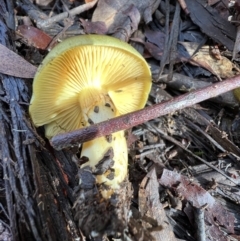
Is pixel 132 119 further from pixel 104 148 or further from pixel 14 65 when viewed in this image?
pixel 14 65

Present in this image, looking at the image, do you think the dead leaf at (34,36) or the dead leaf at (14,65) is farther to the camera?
the dead leaf at (34,36)

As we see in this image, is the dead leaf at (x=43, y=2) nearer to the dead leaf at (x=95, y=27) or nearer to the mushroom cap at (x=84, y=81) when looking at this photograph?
the dead leaf at (x=95, y=27)

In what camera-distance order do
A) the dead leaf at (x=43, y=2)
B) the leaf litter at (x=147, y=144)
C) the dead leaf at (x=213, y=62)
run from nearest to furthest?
the leaf litter at (x=147, y=144) < the dead leaf at (x=213, y=62) < the dead leaf at (x=43, y=2)

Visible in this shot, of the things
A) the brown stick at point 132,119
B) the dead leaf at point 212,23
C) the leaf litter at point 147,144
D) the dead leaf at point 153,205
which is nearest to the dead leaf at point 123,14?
the leaf litter at point 147,144

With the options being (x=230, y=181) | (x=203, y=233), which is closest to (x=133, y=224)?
(x=203, y=233)

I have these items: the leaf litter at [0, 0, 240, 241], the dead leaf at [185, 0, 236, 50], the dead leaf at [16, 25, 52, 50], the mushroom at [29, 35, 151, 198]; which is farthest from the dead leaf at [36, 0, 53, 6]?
the dead leaf at [185, 0, 236, 50]

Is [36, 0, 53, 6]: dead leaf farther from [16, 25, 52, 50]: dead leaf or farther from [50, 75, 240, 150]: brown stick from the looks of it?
[50, 75, 240, 150]: brown stick
